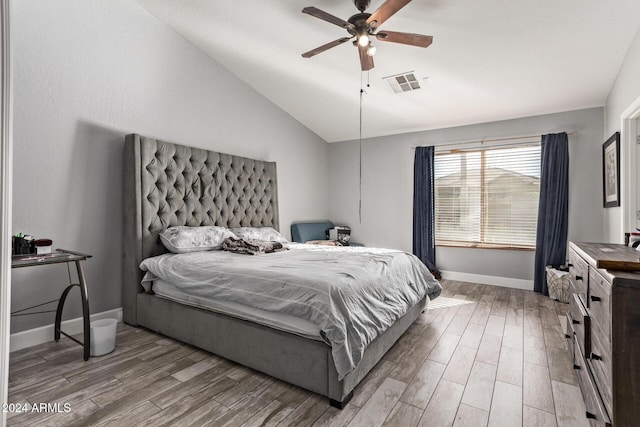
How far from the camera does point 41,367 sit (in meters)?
2.08

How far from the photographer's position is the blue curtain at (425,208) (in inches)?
185

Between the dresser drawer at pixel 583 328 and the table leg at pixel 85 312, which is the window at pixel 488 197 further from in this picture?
the table leg at pixel 85 312

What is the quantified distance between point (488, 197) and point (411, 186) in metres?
1.09

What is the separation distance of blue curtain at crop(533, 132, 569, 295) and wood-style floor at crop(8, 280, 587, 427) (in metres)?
1.49

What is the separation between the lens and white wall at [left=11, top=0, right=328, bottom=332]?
2.37 metres

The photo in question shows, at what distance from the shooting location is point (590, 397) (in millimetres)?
1493

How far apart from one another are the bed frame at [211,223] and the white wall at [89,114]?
0.20m

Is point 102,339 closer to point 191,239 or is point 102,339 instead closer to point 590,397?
point 191,239

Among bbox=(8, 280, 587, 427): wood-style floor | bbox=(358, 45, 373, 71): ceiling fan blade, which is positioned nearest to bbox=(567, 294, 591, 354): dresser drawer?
bbox=(8, 280, 587, 427): wood-style floor

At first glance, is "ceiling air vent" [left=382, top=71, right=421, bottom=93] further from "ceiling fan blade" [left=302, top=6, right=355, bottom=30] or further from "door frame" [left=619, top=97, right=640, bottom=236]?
"door frame" [left=619, top=97, right=640, bottom=236]

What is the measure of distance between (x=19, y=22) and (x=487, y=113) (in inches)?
186

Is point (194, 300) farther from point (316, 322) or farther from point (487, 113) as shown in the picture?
Result: point (487, 113)

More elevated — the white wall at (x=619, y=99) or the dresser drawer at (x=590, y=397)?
the white wall at (x=619, y=99)

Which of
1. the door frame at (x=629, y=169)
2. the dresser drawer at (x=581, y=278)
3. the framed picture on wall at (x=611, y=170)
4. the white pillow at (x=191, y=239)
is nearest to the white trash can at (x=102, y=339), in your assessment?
the white pillow at (x=191, y=239)
